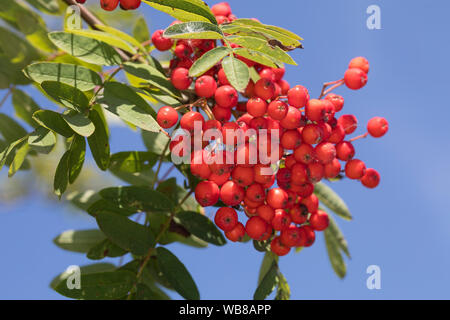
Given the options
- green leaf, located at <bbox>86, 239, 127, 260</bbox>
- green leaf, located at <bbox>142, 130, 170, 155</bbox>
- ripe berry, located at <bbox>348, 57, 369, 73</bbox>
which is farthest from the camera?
green leaf, located at <bbox>142, 130, 170, 155</bbox>

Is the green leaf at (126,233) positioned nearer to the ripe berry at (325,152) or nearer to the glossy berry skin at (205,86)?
the glossy berry skin at (205,86)

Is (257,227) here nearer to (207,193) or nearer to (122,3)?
(207,193)

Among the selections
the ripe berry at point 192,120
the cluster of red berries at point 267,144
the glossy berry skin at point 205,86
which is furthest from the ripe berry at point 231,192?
the glossy berry skin at point 205,86

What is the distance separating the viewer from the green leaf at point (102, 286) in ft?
6.58

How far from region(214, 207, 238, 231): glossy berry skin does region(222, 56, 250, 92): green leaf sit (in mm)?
584

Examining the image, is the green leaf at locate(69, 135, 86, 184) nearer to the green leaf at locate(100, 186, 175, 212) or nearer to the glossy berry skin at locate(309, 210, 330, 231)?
the green leaf at locate(100, 186, 175, 212)

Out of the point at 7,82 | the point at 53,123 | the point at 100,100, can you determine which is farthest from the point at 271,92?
the point at 7,82

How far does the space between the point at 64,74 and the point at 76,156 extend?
0.33 meters

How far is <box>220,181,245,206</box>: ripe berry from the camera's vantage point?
1947 mm

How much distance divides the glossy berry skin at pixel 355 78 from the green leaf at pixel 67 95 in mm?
1151

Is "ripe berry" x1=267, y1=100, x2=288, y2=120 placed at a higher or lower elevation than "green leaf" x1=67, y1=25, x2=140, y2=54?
lower

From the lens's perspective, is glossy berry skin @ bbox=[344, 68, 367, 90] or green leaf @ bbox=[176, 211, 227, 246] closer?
glossy berry skin @ bbox=[344, 68, 367, 90]

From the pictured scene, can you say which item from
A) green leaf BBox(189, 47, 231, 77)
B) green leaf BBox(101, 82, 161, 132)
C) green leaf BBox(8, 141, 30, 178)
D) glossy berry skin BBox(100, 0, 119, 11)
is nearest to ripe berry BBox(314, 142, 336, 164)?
green leaf BBox(189, 47, 231, 77)
